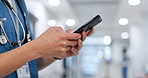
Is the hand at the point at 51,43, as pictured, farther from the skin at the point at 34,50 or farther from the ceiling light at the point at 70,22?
the ceiling light at the point at 70,22

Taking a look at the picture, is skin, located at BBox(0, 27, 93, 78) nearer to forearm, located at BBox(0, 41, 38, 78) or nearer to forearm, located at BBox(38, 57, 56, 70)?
forearm, located at BBox(0, 41, 38, 78)

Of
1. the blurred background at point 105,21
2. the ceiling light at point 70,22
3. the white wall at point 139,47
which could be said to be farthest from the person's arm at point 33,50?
the ceiling light at point 70,22

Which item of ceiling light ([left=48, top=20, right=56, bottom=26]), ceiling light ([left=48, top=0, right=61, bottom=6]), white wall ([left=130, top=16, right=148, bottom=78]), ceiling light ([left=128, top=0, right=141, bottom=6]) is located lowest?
white wall ([left=130, top=16, right=148, bottom=78])

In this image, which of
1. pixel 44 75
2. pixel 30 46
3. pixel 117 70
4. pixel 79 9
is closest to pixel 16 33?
pixel 30 46

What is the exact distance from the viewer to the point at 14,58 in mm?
414

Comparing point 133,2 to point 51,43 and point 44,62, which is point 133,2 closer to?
point 44,62

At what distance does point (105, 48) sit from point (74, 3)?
323 cm

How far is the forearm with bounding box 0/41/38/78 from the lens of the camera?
41 cm

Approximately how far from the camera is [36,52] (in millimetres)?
429

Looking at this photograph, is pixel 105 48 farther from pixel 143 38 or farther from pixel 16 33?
pixel 16 33

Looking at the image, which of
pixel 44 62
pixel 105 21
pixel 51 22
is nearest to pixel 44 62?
pixel 44 62

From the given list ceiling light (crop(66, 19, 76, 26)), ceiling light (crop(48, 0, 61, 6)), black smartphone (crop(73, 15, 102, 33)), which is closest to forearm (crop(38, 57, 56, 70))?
black smartphone (crop(73, 15, 102, 33))

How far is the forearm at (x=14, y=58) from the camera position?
16.1 inches

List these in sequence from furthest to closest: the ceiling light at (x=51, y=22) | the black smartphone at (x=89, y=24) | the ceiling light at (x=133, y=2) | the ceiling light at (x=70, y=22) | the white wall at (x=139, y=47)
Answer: the ceiling light at (x=70, y=22) < the white wall at (x=139, y=47) < the ceiling light at (x=51, y=22) < the ceiling light at (x=133, y=2) < the black smartphone at (x=89, y=24)
